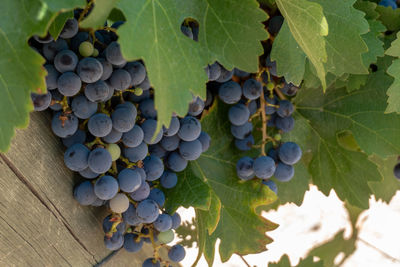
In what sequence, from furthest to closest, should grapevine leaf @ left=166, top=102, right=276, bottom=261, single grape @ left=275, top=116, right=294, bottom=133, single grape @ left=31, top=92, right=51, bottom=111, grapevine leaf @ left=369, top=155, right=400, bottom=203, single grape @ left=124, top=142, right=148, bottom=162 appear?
grapevine leaf @ left=369, top=155, right=400, bottom=203, single grape @ left=275, top=116, right=294, bottom=133, grapevine leaf @ left=166, top=102, right=276, bottom=261, single grape @ left=124, top=142, right=148, bottom=162, single grape @ left=31, top=92, right=51, bottom=111

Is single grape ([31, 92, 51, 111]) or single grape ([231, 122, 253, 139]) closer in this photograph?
single grape ([31, 92, 51, 111])

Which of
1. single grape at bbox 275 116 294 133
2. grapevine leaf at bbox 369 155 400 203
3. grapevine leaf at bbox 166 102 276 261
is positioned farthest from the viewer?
grapevine leaf at bbox 369 155 400 203

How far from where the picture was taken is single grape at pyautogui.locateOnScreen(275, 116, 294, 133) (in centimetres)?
92

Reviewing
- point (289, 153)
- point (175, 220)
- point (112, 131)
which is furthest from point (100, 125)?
point (289, 153)

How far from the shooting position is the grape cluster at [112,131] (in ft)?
A: 2.02

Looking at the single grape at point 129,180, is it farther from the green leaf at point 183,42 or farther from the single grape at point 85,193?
the green leaf at point 183,42

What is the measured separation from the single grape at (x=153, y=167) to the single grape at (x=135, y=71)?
0.45ft

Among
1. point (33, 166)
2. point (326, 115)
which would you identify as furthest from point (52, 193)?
point (326, 115)

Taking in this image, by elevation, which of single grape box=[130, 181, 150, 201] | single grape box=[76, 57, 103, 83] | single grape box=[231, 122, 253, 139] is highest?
single grape box=[76, 57, 103, 83]

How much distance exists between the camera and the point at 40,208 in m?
0.67

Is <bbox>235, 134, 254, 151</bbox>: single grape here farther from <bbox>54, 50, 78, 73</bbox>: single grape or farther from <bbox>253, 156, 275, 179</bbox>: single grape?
<bbox>54, 50, 78, 73</bbox>: single grape

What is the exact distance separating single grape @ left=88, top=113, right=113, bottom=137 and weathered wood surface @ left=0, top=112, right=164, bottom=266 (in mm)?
65

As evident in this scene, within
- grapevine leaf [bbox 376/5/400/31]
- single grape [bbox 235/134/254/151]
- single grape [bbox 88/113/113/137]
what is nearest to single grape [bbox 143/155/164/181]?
single grape [bbox 88/113/113/137]

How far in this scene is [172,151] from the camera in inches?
30.9
